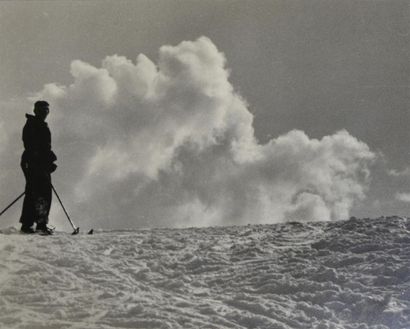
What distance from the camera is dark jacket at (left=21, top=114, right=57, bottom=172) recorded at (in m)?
10.3

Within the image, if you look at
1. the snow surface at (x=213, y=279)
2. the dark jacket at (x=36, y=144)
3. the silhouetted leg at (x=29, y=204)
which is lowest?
the snow surface at (x=213, y=279)

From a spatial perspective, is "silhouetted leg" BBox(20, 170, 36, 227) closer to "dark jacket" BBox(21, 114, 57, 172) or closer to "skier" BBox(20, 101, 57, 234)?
"skier" BBox(20, 101, 57, 234)

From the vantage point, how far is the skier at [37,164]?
1020cm

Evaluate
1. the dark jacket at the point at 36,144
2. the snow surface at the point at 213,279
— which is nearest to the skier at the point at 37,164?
the dark jacket at the point at 36,144

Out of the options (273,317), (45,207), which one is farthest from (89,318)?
(45,207)

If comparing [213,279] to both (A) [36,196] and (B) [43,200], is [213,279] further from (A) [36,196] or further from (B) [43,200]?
(A) [36,196]

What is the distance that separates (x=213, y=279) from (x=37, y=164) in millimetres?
4487

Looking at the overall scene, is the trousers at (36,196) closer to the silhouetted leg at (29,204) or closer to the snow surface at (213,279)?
the silhouetted leg at (29,204)

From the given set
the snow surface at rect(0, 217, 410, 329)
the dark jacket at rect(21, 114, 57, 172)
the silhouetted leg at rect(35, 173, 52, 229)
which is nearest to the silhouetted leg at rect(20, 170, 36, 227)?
the silhouetted leg at rect(35, 173, 52, 229)

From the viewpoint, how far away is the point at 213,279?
7.45 metres

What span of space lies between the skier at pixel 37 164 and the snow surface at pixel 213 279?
0.76 m

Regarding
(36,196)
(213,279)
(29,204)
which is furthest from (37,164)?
(213,279)

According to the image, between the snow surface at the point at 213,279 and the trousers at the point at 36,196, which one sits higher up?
the trousers at the point at 36,196

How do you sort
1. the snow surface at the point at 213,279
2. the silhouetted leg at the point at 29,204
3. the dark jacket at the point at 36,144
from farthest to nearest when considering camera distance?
the dark jacket at the point at 36,144
the silhouetted leg at the point at 29,204
the snow surface at the point at 213,279
